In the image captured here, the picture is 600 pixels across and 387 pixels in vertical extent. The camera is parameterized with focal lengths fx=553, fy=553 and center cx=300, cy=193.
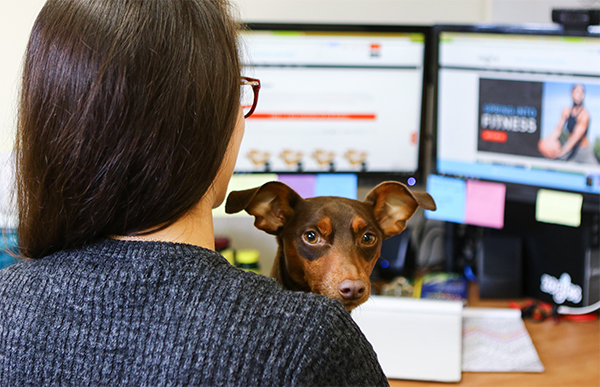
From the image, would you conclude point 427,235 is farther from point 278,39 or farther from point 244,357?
point 244,357

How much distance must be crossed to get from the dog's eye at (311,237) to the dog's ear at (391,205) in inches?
4.9

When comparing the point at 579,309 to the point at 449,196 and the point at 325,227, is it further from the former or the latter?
the point at 325,227

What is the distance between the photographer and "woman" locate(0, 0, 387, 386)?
49cm

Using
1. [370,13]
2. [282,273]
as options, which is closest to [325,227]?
[282,273]

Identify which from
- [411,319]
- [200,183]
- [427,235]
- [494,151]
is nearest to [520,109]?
[494,151]

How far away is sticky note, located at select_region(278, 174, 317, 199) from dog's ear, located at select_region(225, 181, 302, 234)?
52 centimetres

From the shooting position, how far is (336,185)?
1453 millimetres

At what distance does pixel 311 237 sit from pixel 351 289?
133mm

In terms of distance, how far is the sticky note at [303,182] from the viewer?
1439mm

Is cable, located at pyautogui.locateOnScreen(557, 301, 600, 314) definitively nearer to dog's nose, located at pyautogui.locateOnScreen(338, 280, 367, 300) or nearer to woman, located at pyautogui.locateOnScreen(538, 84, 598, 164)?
woman, located at pyautogui.locateOnScreen(538, 84, 598, 164)

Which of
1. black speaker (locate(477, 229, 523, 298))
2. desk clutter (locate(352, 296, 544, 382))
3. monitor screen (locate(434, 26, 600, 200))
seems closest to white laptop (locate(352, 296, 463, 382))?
desk clutter (locate(352, 296, 544, 382))

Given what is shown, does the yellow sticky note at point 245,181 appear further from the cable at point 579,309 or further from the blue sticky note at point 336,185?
the cable at point 579,309

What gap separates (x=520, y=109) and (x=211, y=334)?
3.58ft

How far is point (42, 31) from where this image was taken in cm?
55
